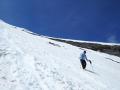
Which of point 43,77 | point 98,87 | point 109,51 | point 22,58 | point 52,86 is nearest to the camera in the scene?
point 52,86

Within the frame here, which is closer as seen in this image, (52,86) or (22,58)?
(52,86)

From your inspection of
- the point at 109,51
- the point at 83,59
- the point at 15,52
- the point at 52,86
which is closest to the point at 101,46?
the point at 109,51

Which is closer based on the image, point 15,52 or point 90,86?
point 90,86

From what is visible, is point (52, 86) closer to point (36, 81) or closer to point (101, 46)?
point (36, 81)

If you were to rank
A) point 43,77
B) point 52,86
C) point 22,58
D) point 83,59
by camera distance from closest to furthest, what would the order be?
point 52,86 < point 43,77 < point 22,58 < point 83,59

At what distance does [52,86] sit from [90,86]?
3.20m

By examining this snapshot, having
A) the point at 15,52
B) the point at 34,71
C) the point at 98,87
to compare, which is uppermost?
the point at 15,52

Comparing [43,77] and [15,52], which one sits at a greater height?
[15,52]

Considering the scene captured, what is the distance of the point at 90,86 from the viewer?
48.1ft

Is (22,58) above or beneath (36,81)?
above

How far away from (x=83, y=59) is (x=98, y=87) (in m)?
6.14

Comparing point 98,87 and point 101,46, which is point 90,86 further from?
point 101,46

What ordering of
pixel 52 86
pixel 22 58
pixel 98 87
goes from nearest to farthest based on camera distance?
pixel 52 86 < pixel 98 87 < pixel 22 58

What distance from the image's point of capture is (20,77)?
42.3ft
